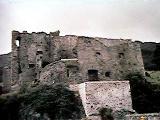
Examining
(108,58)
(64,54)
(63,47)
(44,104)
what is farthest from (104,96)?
(63,47)

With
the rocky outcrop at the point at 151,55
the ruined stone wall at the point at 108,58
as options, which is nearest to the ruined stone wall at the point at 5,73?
the ruined stone wall at the point at 108,58

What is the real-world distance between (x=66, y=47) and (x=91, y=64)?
2.88m

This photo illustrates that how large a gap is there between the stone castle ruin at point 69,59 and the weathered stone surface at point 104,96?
3906mm

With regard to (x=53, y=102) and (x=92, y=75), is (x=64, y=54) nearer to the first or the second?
(x=92, y=75)

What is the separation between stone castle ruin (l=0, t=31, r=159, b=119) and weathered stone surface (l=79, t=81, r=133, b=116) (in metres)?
3.91

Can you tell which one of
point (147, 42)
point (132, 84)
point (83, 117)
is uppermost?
point (147, 42)

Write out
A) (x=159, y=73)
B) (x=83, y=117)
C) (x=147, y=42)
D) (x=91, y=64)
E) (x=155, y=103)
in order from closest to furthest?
(x=83, y=117) → (x=155, y=103) → (x=91, y=64) → (x=159, y=73) → (x=147, y=42)

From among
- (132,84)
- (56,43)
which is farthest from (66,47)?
(132,84)

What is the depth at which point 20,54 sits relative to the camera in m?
38.1

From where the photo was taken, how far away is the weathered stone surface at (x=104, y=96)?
28.7m

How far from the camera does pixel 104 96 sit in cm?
2909

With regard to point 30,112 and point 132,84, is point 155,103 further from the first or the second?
point 30,112

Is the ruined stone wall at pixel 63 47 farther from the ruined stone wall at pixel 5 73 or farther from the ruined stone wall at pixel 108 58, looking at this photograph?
the ruined stone wall at pixel 5 73

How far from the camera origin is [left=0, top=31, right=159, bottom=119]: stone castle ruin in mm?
34156
